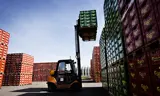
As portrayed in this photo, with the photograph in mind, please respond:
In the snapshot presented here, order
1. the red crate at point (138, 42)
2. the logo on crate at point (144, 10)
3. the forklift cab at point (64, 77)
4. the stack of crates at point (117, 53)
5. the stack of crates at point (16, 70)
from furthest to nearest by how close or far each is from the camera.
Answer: the stack of crates at point (16, 70) < the forklift cab at point (64, 77) < the stack of crates at point (117, 53) < the red crate at point (138, 42) < the logo on crate at point (144, 10)

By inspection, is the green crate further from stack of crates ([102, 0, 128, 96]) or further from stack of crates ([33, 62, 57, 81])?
stack of crates ([33, 62, 57, 81])

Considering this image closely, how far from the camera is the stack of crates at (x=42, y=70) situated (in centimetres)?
2631

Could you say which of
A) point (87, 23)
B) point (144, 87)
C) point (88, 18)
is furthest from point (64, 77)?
point (144, 87)

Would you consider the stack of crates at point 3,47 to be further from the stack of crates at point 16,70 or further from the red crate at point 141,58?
the red crate at point 141,58

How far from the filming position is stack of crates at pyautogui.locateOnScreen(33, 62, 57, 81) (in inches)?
1036

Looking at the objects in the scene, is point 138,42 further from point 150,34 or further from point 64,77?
point 64,77

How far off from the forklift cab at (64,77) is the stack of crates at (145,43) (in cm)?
620

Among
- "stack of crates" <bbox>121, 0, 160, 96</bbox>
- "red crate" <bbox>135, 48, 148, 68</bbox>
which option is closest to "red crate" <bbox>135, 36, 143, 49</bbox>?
"stack of crates" <bbox>121, 0, 160, 96</bbox>

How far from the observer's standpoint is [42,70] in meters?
26.4

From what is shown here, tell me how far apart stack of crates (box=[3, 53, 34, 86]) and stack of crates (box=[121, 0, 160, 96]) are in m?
16.1

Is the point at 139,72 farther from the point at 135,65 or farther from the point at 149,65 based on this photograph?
the point at 149,65

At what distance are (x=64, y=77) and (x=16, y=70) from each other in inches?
408

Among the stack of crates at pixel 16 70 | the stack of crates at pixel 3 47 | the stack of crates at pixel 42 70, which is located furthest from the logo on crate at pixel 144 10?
the stack of crates at pixel 42 70

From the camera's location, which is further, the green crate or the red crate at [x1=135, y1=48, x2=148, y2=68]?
the green crate
